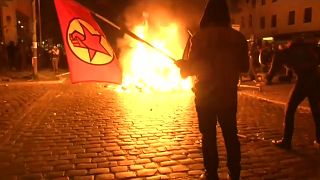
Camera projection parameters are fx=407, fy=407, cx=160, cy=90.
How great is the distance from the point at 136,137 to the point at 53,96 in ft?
23.3

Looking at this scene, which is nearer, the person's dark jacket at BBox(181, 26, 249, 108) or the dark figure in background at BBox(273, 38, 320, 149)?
the person's dark jacket at BBox(181, 26, 249, 108)

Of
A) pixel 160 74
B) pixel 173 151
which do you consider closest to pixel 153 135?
pixel 173 151

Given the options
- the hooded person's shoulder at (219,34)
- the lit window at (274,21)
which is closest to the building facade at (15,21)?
the hooded person's shoulder at (219,34)

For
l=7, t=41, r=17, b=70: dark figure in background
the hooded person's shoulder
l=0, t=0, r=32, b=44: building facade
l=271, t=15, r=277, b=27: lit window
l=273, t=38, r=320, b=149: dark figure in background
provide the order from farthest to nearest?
l=271, t=15, r=277, b=27: lit window, l=0, t=0, r=32, b=44: building facade, l=7, t=41, r=17, b=70: dark figure in background, l=273, t=38, r=320, b=149: dark figure in background, the hooded person's shoulder

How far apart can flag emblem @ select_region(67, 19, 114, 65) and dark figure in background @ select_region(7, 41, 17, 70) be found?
20.6 meters

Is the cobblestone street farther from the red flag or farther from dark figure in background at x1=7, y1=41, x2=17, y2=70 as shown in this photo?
dark figure in background at x1=7, y1=41, x2=17, y2=70

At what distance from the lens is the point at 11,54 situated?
81.8 feet

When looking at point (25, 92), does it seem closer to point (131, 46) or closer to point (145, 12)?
point (131, 46)

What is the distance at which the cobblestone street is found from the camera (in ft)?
17.4

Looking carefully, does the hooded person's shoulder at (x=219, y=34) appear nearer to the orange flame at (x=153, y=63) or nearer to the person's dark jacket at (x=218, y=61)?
the person's dark jacket at (x=218, y=61)

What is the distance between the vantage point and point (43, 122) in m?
8.80

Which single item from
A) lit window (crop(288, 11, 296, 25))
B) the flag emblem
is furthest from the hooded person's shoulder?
lit window (crop(288, 11, 296, 25))

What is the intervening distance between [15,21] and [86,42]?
1008 inches

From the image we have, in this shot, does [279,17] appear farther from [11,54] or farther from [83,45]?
[83,45]
